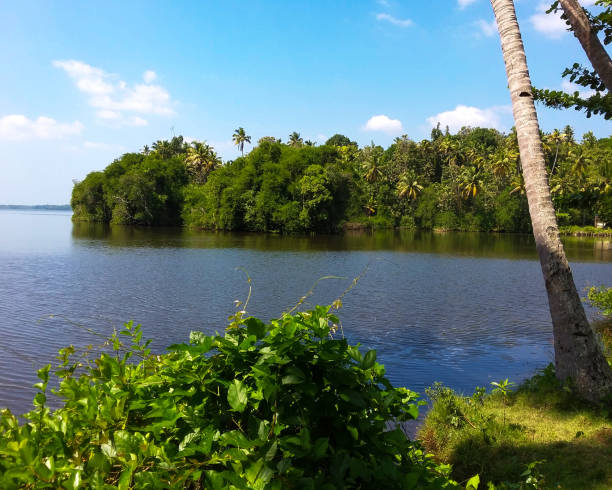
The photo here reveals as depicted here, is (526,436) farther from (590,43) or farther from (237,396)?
(590,43)

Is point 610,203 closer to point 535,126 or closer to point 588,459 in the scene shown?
point 535,126

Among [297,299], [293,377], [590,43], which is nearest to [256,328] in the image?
[293,377]

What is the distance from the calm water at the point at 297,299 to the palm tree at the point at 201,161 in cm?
4826

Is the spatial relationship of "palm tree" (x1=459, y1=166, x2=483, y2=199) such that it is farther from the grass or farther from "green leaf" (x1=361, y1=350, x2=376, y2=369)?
"green leaf" (x1=361, y1=350, x2=376, y2=369)

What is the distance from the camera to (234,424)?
1976mm

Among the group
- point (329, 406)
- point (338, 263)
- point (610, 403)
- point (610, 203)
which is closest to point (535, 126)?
point (610, 203)

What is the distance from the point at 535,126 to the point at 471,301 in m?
13.9

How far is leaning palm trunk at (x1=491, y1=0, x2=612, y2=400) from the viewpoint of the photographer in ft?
22.7

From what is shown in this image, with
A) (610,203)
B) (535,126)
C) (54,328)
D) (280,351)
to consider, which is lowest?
(54,328)

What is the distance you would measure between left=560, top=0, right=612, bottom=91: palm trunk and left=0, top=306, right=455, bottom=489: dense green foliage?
312 inches

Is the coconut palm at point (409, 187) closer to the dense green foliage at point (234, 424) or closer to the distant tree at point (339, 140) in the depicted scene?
the distant tree at point (339, 140)

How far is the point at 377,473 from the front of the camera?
74.9 inches

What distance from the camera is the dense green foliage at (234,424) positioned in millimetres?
1684

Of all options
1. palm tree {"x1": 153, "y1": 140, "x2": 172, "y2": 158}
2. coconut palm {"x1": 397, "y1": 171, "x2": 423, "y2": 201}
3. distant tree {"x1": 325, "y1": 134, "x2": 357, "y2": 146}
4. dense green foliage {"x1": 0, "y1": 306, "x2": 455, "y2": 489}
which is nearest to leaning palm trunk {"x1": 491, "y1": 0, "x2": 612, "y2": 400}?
dense green foliage {"x1": 0, "y1": 306, "x2": 455, "y2": 489}
